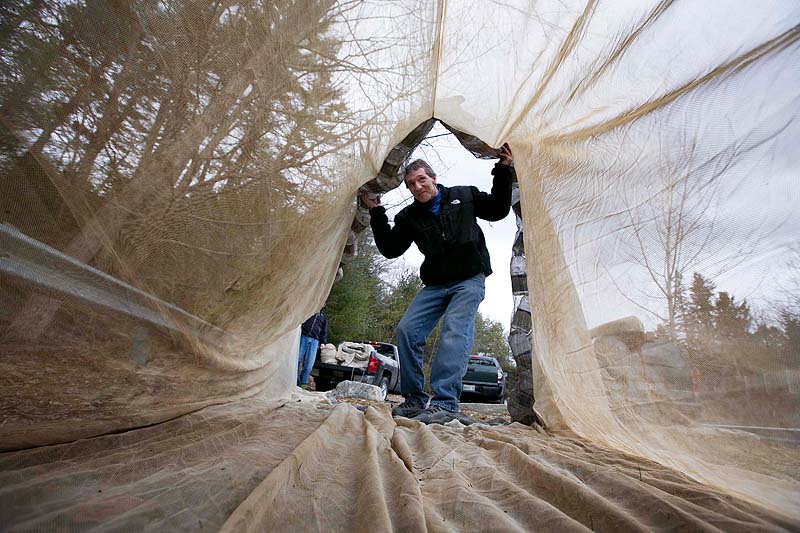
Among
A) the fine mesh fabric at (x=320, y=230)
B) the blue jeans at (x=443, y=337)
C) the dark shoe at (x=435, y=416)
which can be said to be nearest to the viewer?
the fine mesh fabric at (x=320, y=230)

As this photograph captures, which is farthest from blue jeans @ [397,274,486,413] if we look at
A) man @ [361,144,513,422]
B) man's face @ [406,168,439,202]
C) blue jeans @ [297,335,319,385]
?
blue jeans @ [297,335,319,385]

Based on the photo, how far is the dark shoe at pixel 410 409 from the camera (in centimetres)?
233

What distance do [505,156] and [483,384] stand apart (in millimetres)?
9431

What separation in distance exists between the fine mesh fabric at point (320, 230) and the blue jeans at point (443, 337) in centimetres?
75

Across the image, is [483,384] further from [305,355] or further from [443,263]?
[443,263]

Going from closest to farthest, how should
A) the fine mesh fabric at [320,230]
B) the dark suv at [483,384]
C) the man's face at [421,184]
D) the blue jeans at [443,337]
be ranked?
the fine mesh fabric at [320,230] → the blue jeans at [443,337] → the man's face at [421,184] → the dark suv at [483,384]

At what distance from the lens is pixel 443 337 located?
2500 millimetres

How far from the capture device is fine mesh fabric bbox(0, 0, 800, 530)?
2.49ft

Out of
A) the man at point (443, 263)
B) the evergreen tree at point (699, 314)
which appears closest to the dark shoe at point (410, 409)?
the man at point (443, 263)

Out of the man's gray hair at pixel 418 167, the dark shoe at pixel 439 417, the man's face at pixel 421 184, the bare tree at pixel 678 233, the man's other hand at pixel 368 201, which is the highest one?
the man's gray hair at pixel 418 167

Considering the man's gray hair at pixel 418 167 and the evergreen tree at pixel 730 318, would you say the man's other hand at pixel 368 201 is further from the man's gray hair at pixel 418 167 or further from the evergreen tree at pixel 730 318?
the evergreen tree at pixel 730 318

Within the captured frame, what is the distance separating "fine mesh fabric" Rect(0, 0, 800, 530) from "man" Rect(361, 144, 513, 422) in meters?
0.79

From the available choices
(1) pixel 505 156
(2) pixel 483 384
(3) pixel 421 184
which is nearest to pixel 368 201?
(3) pixel 421 184

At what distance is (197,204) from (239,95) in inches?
11.9
